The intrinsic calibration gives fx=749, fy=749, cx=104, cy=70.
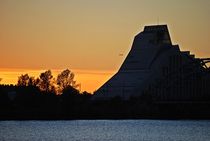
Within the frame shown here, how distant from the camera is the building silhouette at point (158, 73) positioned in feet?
513

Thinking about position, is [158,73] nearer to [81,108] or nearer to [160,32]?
[160,32]

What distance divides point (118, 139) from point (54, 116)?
42.3m

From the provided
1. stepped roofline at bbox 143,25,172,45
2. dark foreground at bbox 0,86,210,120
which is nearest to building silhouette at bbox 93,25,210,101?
stepped roofline at bbox 143,25,172,45

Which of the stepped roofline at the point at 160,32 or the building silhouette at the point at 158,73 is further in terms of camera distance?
Result: the stepped roofline at the point at 160,32

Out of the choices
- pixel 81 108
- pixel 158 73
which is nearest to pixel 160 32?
pixel 158 73

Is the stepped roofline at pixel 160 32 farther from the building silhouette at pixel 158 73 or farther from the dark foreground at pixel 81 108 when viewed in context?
the dark foreground at pixel 81 108

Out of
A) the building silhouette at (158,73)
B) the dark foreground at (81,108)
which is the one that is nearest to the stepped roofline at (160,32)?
the building silhouette at (158,73)

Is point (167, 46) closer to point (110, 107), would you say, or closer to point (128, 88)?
point (128, 88)

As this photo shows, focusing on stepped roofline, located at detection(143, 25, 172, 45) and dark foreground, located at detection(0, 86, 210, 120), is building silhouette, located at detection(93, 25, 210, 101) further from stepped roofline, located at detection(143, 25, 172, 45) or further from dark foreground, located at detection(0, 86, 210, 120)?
dark foreground, located at detection(0, 86, 210, 120)

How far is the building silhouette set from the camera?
513ft

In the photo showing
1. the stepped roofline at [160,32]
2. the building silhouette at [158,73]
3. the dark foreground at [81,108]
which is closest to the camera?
the dark foreground at [81,108]

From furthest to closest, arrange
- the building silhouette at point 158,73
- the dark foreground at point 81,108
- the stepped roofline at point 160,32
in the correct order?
the stepped roofline at point 160,32 < the building silhouette at point 158,73 < the dark foreground at point 81,108

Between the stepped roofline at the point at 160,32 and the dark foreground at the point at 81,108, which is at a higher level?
the stepped roofline at the point at 160,32

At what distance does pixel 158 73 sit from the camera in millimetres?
165875
